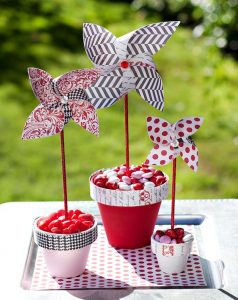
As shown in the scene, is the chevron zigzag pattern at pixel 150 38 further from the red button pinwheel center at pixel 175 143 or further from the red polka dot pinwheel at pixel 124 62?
Result: the red button pinwheel center at pixel 175 143

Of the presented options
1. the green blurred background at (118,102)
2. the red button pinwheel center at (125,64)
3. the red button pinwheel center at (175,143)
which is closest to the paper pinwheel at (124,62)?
the red button pinwheel center at (125,64)

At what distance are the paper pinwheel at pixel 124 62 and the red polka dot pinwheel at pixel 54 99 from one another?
0.06 m

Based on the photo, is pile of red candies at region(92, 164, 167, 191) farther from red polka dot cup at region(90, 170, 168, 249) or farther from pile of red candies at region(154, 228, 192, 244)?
pile of red candies at region(154, 228, 192, 244)

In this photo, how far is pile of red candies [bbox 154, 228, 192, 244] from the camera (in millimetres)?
1637

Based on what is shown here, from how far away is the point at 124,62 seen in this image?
68.0 inches

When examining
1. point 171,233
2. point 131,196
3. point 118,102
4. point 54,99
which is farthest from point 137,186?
point 118,102

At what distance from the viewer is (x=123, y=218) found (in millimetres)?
1753

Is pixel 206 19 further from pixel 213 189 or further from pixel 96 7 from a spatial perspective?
pixel 96 7

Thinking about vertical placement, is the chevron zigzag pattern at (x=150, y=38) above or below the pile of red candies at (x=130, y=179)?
above

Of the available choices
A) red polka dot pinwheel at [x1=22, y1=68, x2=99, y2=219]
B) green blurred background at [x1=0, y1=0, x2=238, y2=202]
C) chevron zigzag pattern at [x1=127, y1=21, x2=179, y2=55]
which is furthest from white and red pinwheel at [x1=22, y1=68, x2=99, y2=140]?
green blurred background at [x1=0, y1=0, x2=238, y2=202]

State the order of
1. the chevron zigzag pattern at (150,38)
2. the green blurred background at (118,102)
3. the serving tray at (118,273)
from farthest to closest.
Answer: the green blurred background at (118,102) → the chevron zigzag pattern at (150,38) → the serving tray at (118,273)

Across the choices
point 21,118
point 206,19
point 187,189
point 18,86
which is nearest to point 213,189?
point 187,189

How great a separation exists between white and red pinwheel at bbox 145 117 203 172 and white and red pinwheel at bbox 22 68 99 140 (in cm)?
14

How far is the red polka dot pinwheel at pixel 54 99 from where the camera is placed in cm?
163
